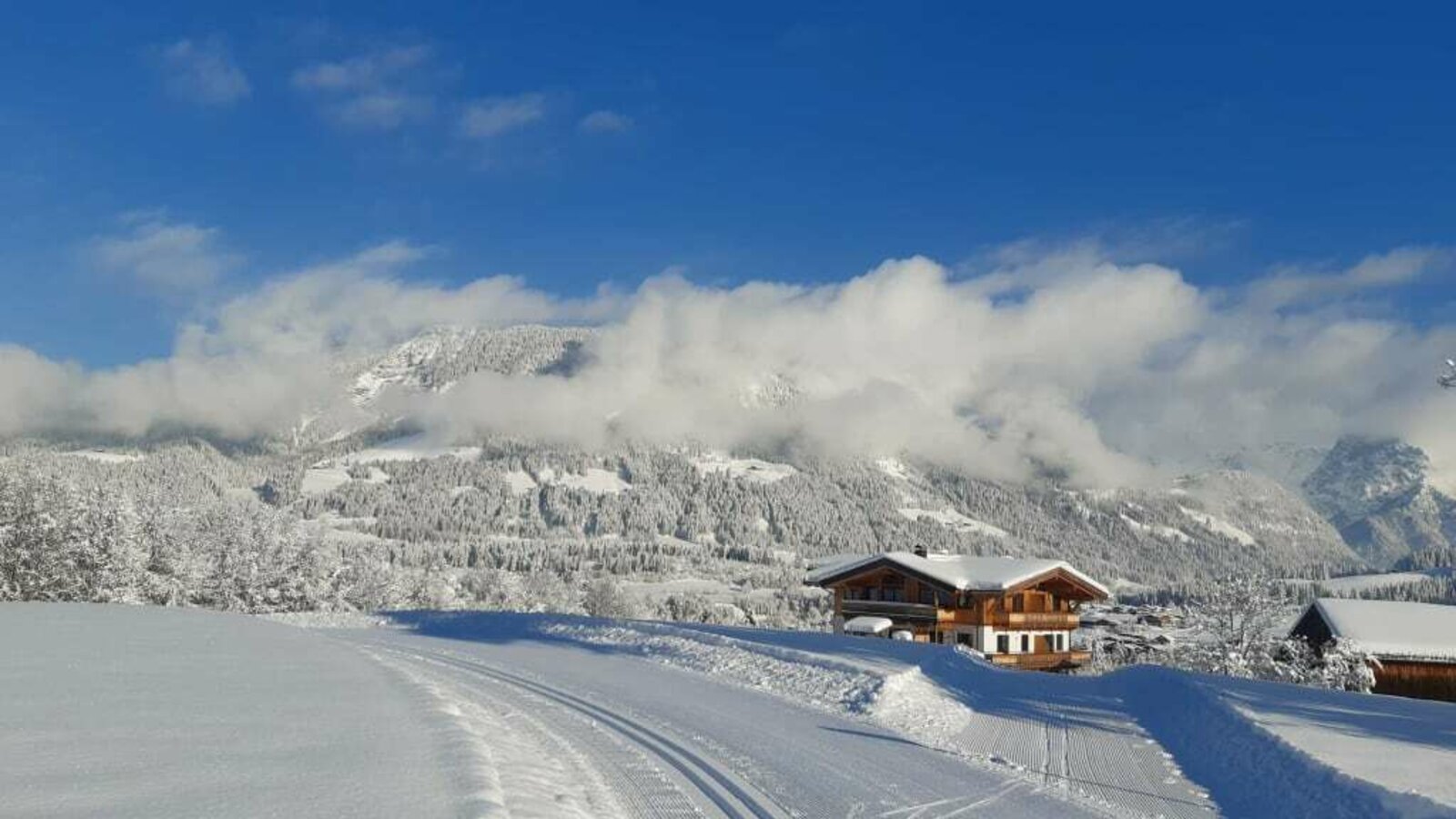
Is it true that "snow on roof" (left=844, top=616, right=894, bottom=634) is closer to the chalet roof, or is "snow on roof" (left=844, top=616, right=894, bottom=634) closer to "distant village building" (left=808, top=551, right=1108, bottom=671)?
"distant village building" (left=808, top=551, right=1108, bottom=671)

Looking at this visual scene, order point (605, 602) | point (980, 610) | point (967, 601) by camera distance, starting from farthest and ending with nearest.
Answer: point (605, 602) → point (967, 601) → point (980, 610)

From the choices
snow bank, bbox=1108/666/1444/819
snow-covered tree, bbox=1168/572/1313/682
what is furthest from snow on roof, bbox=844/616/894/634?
snow bank, bbox=1108/666/1444/819

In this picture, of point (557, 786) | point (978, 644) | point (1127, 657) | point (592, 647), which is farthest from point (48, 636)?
point (1127, 657)

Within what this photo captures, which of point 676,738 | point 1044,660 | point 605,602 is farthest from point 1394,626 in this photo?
point 605,602

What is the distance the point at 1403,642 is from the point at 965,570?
2262 cm

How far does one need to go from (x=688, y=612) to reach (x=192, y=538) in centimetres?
7246

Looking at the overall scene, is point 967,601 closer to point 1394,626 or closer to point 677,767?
point 1394,626

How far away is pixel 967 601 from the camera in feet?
195

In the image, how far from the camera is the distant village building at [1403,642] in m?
44.6

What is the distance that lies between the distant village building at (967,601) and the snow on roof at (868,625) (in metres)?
0.06

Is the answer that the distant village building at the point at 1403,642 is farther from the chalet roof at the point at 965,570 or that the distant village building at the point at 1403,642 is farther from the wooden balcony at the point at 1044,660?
the wooden balcony at the point at 1044,660

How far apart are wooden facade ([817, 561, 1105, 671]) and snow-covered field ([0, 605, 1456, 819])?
29.6 meters

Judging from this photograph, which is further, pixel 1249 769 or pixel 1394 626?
pixel 1394 626

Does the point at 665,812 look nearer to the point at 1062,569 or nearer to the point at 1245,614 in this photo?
the point at 1245,614
